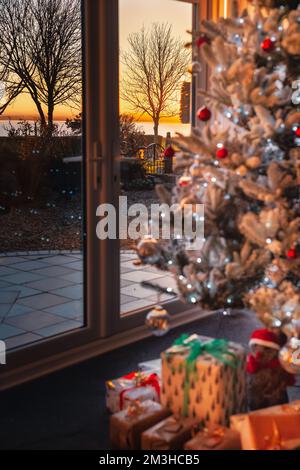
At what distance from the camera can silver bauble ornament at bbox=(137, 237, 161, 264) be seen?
8.27 ft

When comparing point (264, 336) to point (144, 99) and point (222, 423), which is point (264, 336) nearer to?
point (222, 423)

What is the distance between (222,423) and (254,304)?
46 cm

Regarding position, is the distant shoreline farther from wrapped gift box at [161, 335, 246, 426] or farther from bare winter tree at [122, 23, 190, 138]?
wrapped gift box at [161, 335, 246, 426]

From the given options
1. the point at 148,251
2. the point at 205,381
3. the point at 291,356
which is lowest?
the point at 205,381

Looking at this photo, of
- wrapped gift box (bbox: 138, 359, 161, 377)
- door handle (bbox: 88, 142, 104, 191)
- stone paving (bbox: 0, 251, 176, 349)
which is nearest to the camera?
wrapped gift box (bbox: 138, 359, 161, 377)

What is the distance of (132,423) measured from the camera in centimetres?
218

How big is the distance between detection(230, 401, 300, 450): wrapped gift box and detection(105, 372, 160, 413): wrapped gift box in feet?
1.45

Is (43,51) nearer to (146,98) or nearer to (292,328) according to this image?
(146,98)

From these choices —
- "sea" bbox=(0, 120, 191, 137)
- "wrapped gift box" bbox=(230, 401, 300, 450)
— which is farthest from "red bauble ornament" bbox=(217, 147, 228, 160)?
"wrapped gift box" bbox=(230, 401, 300, 450)

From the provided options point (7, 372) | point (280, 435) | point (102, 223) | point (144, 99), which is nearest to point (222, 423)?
point (280, 435)

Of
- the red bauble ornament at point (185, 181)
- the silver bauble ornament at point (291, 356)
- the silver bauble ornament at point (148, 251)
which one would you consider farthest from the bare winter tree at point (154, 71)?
the silver bauble ornament at point (291, 356)

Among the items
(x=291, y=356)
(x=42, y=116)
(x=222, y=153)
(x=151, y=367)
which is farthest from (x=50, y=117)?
(x=291, y=356)

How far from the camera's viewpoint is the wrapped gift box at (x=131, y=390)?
244 centimetres

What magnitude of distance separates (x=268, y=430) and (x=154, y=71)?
6.84ft
